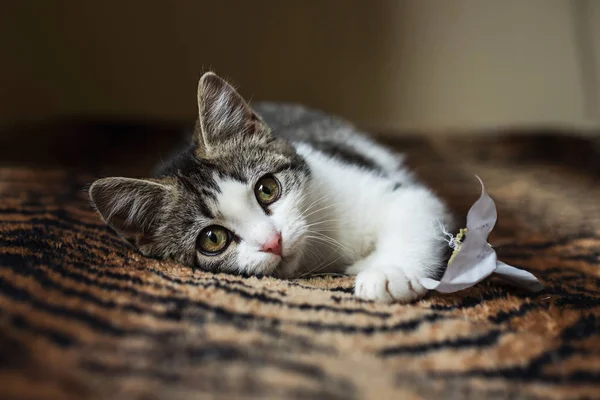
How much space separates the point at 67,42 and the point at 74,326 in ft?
8.42

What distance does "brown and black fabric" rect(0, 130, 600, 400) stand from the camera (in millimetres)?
600

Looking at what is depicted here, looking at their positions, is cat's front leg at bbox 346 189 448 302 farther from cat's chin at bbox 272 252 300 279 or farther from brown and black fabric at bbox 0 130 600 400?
cat's chin at bbox 272 252 300 279

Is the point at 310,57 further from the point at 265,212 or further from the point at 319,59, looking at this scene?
the point at 265,212

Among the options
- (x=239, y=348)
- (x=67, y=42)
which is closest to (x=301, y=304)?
(x=239, y=348)

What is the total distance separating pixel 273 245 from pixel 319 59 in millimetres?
2108

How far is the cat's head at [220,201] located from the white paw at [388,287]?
18 cm

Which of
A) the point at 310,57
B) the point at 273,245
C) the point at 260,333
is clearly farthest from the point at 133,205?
the point at 310,57

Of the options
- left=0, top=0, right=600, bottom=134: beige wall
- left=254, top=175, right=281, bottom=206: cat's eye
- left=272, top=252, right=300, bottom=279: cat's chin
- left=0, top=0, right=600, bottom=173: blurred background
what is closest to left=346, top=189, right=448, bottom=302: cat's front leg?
left=272, top=252, right=300, bottom=279: cat's chin

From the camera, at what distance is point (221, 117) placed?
1195mm

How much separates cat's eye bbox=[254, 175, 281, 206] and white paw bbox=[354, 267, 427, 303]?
283 mm

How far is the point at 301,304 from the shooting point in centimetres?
85

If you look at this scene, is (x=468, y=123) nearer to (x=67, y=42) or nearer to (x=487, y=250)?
(x=487, y=250)

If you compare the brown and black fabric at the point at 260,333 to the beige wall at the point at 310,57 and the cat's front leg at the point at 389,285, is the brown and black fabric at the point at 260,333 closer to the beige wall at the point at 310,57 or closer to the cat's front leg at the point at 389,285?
the cat's front leg at the point at 389,285

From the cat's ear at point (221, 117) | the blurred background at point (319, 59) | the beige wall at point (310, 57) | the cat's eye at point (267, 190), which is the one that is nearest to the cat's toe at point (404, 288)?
the cat's eye at point (267, 190)
